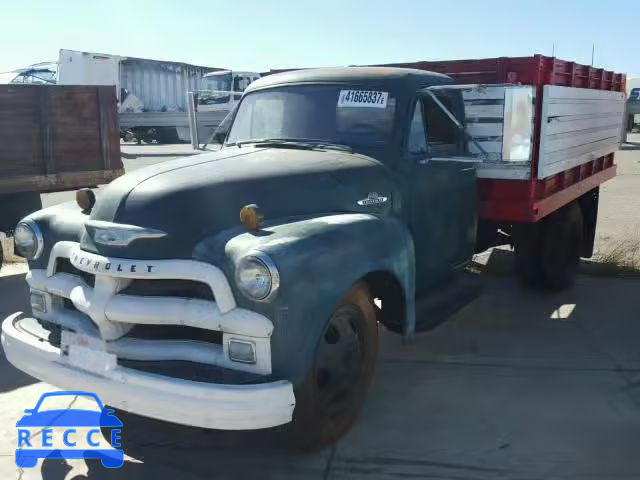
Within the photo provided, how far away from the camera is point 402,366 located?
15.4 ft

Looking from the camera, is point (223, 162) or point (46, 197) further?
point (46, 197)

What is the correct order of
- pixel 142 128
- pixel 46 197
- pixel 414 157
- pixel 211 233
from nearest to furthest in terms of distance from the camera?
pixel 211 233, pixel 414 157, pixel 46 197, pixel 142 128

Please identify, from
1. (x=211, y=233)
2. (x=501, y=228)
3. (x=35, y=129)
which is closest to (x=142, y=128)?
(x=35, y=129)

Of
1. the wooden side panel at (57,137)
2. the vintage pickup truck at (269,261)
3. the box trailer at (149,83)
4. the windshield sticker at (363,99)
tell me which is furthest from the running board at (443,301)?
the box trailer at (149,83)

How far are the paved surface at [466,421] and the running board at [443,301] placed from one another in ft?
1.56

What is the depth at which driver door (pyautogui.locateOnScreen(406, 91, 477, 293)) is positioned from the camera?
4.29 m

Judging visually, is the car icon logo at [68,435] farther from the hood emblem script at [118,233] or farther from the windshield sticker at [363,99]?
the windshield sticker at [363,99]

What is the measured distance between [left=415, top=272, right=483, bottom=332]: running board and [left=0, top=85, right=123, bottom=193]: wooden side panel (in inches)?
187

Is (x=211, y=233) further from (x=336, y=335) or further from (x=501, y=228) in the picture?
(x=501, y=228)

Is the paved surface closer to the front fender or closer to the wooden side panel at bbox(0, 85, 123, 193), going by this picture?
the front fender

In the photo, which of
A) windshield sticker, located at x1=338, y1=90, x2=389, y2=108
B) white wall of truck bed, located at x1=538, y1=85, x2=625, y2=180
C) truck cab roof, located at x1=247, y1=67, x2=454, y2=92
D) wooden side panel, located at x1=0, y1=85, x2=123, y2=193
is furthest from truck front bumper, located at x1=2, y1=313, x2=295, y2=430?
wooden side panel, located at x1=0, y1=85, x2=123, y2=193

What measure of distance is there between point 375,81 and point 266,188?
1.34m

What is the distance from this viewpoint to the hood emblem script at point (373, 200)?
12.8ft

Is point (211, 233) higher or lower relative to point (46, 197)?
higher
